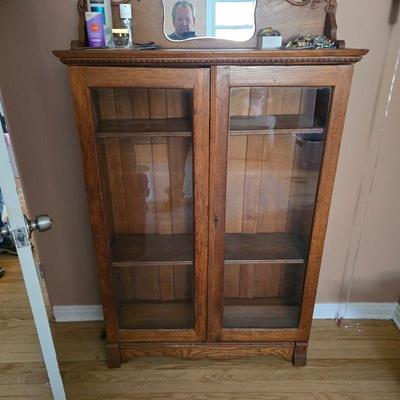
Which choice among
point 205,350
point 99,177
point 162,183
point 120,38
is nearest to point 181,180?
point 162,183

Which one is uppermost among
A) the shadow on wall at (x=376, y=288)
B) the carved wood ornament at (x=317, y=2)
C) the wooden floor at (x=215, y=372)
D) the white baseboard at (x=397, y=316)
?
the carved wood ornament at (x=317, y=2)

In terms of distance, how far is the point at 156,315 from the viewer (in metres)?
1.71

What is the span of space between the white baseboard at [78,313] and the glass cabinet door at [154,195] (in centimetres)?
35

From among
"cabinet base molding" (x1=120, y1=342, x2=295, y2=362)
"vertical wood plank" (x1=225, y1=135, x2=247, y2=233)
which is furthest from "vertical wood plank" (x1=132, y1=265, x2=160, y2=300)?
"vertical wood plank" (x1=225, y1=135, x2=247, y2=233)

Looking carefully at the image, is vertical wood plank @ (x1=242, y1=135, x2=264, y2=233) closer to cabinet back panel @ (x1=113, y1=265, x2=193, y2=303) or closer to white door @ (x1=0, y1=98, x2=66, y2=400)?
cabinet back panel @ (x1=113, y1=265, x2=193, y2=303)

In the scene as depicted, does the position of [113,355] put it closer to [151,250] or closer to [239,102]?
[151,250]

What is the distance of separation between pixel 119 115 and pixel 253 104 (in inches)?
19.8

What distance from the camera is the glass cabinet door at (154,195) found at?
1.24m

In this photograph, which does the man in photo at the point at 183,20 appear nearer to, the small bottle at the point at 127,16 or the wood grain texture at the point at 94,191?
the small bottle at the point at 127,16

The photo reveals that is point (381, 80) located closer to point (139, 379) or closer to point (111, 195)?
point (111, 195)

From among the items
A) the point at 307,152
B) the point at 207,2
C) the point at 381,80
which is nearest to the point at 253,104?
the point at 307,152

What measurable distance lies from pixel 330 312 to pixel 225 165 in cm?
119

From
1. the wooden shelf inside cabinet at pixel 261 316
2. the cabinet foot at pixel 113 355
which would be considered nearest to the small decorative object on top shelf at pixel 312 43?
the wooden shelf inside cabinet at pixel 261 316

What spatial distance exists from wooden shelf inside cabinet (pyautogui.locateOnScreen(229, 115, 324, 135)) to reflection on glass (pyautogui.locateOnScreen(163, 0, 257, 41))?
0.32 metres
